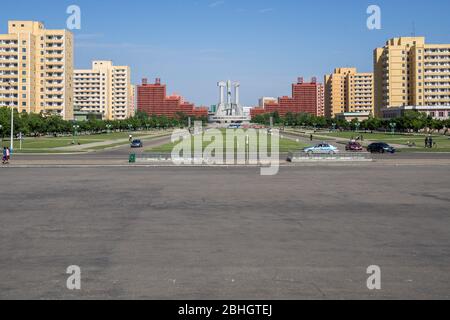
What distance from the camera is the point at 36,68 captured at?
165250 millimetres

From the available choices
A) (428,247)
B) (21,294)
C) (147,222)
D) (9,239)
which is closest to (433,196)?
(428,247)

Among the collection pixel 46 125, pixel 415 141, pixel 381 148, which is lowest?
pixel 381 148

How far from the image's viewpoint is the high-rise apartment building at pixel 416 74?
181 m

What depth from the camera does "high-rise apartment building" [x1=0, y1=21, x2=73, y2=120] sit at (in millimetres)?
158500

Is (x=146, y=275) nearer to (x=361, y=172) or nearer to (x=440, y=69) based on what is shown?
(x=361, y=172)

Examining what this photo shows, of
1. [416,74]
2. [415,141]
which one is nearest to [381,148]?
[415,141]

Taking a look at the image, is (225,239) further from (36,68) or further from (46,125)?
(36,68)

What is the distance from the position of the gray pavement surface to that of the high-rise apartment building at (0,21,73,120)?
444ft

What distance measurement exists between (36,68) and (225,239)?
160656 mm

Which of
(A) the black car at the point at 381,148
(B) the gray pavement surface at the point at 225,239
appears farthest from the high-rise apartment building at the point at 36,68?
(B) the gray pavement surface at the point at 225,239

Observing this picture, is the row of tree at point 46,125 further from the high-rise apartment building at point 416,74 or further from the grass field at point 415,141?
the high-rise apartment building at point 416,74

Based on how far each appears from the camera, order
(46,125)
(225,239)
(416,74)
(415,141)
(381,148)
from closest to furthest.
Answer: (225,239) < (381,148) < (415,141) < (46,125) < (416,74)

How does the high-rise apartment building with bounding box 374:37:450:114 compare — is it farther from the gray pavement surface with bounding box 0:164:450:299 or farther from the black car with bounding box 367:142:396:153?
the gray pavement surface with bounding box 0:164:450:299

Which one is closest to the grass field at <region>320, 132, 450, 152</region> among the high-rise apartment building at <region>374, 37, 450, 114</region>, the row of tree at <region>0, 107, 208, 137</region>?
the row of tree at <region>0, 107, 208, 137</region>
